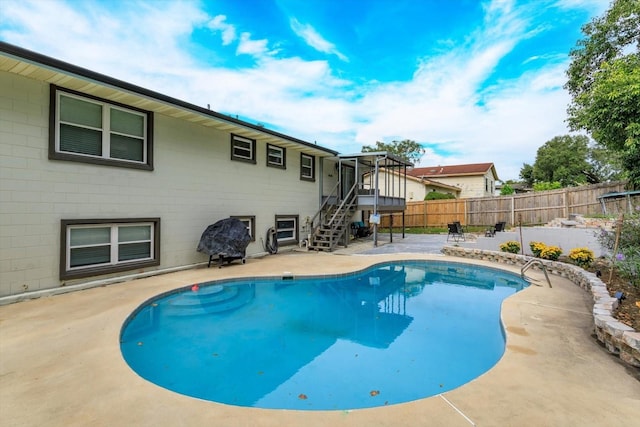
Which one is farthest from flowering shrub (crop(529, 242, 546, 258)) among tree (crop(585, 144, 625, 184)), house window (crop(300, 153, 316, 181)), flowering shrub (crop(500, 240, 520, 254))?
tree (crop(585, 144, 625, 184))

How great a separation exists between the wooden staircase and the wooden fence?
10.9ft

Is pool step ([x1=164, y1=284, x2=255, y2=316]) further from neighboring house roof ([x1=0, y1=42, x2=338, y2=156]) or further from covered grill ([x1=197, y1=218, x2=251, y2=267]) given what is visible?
neighboring house roof ([x1=0, y1=42, x2=338, y2=156])

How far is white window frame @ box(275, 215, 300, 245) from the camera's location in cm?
1267

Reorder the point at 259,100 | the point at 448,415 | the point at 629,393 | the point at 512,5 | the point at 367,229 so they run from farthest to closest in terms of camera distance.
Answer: the point at 367,229 < the point at 259,100 < the point at 512,5 < the point at 629,393 < the point at 448,415

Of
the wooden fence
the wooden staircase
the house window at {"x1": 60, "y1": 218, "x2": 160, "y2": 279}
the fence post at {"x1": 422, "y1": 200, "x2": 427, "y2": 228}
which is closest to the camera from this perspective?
the house window at {"x1": 60, "y1": 218, "x2": 160, "y2": 279}

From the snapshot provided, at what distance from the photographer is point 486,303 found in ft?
22.1

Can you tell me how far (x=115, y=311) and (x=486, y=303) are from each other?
283 inches

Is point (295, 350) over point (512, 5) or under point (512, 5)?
under

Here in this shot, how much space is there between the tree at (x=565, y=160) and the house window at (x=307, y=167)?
27.2m

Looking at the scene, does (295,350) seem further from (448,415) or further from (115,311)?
(115,311)

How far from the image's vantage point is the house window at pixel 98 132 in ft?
21.3

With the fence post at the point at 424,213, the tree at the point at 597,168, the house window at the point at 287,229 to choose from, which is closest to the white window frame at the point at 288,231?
the house window at the point at 287,229

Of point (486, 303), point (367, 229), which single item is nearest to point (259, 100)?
point (367, 229)

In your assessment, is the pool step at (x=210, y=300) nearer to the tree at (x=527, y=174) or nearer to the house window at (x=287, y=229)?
the house window at (x=287, y=229)
